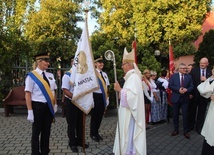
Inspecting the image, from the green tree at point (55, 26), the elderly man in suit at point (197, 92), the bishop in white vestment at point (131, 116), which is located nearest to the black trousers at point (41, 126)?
the bishop in white vestment at point (131, 116)

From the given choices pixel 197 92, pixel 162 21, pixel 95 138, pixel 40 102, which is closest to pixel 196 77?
pixel 197 92

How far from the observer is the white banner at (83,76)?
218 inches

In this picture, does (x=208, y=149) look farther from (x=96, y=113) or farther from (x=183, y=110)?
(x=96, y=113)

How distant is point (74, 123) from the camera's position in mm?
5738

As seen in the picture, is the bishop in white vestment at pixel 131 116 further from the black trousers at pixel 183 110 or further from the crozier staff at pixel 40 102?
the black trousers at pixel 183 110

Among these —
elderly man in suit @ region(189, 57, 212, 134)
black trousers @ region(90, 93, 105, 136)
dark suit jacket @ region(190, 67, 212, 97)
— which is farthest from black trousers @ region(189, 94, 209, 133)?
black trousers @ region(90, 93, 105, 136)

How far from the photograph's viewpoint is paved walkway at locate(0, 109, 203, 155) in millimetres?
5732

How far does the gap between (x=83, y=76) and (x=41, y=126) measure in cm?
134

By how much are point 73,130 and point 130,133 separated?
1.52m

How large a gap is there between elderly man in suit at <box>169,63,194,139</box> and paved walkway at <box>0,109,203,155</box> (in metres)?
0.40

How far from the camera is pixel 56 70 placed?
36.6 ft

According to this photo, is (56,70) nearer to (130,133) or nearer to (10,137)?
(10,137)

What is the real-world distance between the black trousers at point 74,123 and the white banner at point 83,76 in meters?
0.23

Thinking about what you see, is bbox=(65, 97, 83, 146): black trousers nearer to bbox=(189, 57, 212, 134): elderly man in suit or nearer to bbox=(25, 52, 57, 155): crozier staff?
bbox=(25, 52, 57, 155): crozier staff
